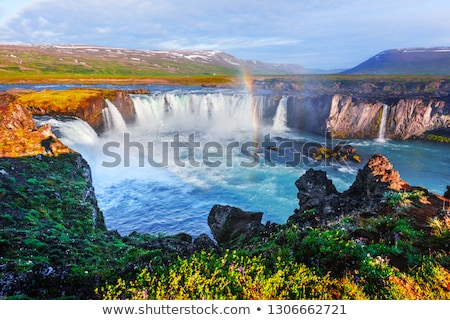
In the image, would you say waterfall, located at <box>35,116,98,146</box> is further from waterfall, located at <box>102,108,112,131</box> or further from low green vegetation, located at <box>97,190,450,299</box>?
low green vegetation, located at <box>97,190,450,299</box>

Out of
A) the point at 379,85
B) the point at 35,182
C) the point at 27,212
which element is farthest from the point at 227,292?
the point at 379,85

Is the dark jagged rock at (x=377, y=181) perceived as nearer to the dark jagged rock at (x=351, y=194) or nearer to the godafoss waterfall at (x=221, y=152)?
the dark jagged rock at (x=351, y=194)

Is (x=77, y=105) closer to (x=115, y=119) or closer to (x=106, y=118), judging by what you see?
(x=106, y=118)

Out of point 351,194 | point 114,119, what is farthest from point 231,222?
point 114,119

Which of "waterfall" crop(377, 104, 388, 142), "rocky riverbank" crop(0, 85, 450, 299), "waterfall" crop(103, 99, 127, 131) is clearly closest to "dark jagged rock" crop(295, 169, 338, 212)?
"rocky riverbank" crop(0, 85, 450, 299)

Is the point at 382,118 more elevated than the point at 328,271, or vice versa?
the point at 328,271

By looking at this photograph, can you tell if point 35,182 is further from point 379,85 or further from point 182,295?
point 379,85
